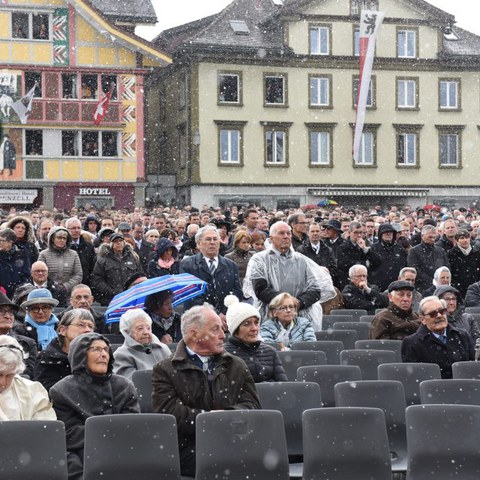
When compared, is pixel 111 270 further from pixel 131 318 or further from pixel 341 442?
pixel 341 442

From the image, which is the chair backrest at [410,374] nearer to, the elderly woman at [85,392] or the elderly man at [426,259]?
the elderly woman at [85,392]

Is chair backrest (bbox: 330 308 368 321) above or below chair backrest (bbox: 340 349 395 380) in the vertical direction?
above

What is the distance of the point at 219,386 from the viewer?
739 centimetres

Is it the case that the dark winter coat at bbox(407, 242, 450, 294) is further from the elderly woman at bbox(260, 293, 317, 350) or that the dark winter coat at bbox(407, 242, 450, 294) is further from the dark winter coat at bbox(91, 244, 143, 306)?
the elderly woman at bbox(260, 293, 317, 350)

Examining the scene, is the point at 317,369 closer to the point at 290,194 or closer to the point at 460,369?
the point at 460,369

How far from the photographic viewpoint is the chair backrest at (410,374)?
30.3ft

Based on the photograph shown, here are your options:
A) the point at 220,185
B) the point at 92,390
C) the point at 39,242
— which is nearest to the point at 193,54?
the point at 220,185

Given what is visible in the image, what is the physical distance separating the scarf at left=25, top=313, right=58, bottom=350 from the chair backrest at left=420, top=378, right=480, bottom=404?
3.50 metres

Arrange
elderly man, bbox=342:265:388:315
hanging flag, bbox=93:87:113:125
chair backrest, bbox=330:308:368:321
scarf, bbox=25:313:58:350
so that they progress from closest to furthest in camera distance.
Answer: scarf, bbox=25:313:58:350 → chair backrest, bbox=330:308:368:321 → elderly man, bbox=342:265:388:315 → hanging flag, bbox=93:87:113:125

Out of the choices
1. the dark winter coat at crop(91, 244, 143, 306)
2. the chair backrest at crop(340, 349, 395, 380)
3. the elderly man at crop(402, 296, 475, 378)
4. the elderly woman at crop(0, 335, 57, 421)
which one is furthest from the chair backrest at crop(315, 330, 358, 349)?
the elderly woman at crop(0, 335, 57, 421)

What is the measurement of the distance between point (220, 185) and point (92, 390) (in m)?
38.5

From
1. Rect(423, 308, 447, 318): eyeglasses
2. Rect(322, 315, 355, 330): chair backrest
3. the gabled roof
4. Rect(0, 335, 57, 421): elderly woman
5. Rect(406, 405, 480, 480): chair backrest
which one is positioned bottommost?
Rect(406, 405, 480, 480): chair backrest

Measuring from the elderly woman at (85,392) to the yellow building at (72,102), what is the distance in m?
34.6

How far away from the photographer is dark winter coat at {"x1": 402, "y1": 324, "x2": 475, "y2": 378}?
9.92 meters
